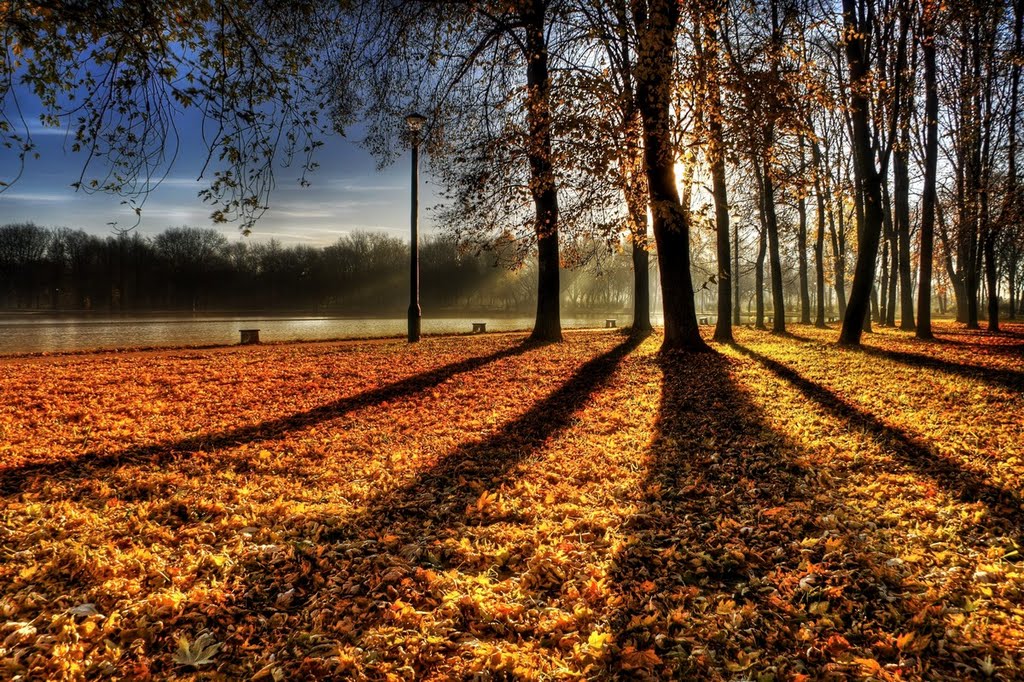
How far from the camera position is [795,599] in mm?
3209

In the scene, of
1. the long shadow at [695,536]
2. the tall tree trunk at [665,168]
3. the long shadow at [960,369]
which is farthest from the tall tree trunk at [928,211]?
the long shadow at [695,536]

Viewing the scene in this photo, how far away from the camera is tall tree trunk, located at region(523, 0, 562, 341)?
36.9 ft

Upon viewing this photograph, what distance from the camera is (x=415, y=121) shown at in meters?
14.7

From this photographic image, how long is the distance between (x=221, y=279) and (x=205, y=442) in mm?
86857

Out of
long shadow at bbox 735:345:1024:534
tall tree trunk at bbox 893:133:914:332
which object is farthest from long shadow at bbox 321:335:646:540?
tall tree trunk at bbox 893:133:914:332

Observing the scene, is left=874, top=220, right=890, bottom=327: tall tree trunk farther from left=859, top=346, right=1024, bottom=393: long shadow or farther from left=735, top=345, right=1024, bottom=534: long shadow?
left=735, top=345, right=1024, bottom=534: long shadow

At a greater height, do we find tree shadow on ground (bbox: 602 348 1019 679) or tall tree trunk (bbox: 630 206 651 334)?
tall tree trunk (bbox: 630 206 651 334)

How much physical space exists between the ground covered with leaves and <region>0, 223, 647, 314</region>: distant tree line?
219 ft

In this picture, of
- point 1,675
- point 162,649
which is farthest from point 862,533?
point 1,675

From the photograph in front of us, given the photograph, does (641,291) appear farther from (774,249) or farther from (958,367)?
(958,367)

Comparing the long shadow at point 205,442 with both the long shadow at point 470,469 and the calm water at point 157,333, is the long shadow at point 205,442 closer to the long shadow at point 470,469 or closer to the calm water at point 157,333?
the long shadow at point 470,469

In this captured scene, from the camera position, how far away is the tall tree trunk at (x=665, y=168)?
802 centimetres

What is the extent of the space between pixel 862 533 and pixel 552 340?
1227 centimetres

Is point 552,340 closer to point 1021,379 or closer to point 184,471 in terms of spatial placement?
point 1021,379
